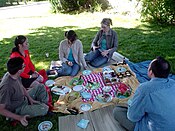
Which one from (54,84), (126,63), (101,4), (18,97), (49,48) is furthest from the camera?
(101,4)

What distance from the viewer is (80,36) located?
8289 millimetres

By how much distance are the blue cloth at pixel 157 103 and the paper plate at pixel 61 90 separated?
87.6 inches

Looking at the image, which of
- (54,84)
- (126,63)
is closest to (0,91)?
(54,84)

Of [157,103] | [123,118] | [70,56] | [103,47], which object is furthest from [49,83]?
[157,103]

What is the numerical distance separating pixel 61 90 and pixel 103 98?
0.99 meters

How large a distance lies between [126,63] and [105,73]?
78 centimetres

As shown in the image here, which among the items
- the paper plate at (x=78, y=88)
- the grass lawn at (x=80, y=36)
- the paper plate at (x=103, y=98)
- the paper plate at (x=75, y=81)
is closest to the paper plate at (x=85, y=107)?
the paper plate at (x=103, y=98)

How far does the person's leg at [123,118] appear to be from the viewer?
339 centimetres

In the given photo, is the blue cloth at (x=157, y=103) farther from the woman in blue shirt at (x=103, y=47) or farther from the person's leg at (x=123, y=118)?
the woman in blue shirt at (x=103, y=47)

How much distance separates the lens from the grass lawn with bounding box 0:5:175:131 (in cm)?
620

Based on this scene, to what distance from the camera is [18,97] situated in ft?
12.0

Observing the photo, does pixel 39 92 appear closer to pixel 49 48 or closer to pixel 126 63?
pixel 126 63

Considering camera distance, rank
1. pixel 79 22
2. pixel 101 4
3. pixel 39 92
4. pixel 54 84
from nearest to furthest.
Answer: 1. pixel 39 92
2. pixel 54 84
3. pixel 79 22
4. pixel 101 4

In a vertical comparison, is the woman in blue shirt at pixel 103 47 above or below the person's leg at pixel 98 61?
above
